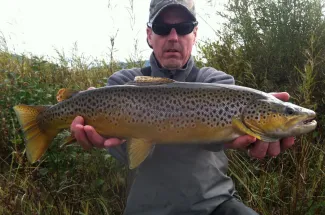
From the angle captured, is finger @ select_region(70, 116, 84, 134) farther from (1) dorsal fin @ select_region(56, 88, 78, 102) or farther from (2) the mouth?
(2) the mouth

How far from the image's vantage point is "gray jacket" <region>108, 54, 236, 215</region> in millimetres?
2615

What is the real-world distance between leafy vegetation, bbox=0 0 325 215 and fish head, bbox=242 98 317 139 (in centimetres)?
43

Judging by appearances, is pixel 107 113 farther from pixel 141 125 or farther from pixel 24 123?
pixel 24 123

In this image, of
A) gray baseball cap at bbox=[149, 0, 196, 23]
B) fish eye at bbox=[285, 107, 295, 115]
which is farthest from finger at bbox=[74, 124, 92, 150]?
fish eye at bbox=[285, 107, 295, 115]

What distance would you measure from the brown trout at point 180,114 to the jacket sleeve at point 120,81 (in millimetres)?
357

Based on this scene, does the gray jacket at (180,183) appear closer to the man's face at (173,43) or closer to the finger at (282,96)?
the finger at (282,96)

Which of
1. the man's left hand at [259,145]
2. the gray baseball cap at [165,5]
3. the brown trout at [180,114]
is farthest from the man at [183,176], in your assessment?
the gray baseball cap at [165,5]

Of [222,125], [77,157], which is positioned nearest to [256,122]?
[222,125]

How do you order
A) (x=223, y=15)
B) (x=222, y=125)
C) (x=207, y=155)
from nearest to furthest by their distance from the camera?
(x=222, y=125) < (x=207, y=155) < (x=223, y=15)

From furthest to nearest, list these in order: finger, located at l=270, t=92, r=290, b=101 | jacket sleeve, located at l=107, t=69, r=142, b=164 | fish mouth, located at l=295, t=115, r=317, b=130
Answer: jacket sleeve, located at l=107, t=69, r=142, b=164 → finger, located at l=270, t=92, r=290, b=101 → fish mouth, located at l=295, t=115, r=317, b=130

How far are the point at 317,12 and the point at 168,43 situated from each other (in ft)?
7.42

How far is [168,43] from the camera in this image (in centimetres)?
317

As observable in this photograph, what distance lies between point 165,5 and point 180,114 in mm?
1179

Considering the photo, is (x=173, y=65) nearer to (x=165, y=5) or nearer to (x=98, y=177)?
(x=165, y=5)
